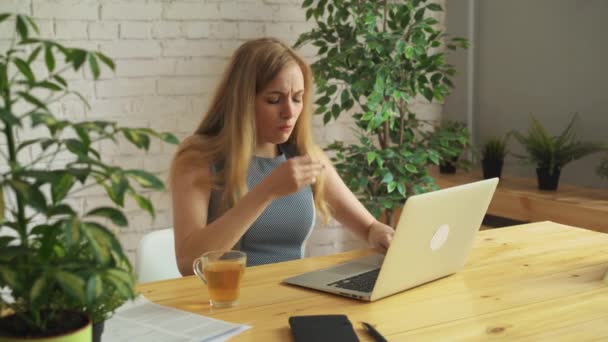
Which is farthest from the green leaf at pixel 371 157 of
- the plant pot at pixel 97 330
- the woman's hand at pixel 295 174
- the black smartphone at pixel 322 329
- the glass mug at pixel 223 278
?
the plant pot at pixel 97 330

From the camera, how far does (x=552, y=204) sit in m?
2.90

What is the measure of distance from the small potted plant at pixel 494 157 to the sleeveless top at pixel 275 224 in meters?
1.43

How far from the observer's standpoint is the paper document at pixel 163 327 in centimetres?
120

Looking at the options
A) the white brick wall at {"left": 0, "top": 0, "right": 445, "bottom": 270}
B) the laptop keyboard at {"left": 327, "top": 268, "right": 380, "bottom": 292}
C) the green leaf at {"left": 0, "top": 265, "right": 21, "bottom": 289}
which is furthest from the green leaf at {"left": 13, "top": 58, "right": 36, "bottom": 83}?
the white brick wall at {"left": 0, "top": 0, "right": 445, "bottom": 270}

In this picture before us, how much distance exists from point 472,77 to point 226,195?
212 centimetres

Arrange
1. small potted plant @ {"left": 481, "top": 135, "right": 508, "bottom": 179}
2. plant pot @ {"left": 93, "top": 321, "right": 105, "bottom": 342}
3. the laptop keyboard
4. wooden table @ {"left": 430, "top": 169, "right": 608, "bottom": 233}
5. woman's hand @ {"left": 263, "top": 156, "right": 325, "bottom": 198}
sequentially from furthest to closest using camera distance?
small potted plant @ {"left": 481, "top": 135, "right": 508, "bottom": 179}, wooden table @ {"left": 430, "top": 169, "right": 608, "bottom": 233}, woman's hand @ {"left": 263, "top": 156, "right": 325, "bottom": 198}, the laptop keyboard, plant pot @ {"left": 93, "top": 321, "right": 105, "bottom": 342}

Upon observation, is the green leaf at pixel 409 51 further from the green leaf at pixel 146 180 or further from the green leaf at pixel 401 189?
the green leaf at pixel 146 180

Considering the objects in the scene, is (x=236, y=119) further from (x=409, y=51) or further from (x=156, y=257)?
(x=409, y=51)

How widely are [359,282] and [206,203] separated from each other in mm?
603

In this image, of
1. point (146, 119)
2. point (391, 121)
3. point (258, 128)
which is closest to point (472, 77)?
point (391, 121)

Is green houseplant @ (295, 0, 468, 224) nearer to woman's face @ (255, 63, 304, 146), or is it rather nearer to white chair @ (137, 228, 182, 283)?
woman's face @ (255, 63, 304, 146)

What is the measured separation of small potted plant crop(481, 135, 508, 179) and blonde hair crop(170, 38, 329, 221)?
1.41 m

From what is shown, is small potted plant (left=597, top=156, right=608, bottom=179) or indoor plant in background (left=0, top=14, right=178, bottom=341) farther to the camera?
small potted plant (left=597, top=156, right=608, bottom=179)

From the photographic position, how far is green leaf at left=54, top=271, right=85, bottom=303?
0.77 metres
